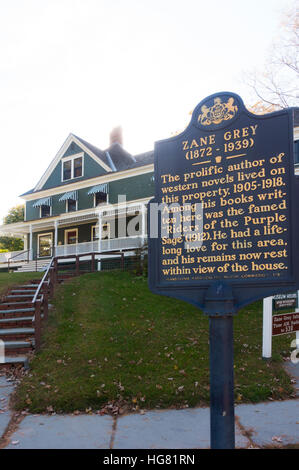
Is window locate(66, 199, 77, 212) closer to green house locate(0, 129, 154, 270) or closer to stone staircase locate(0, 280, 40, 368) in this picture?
green house locate(0, 129, 154, 270)

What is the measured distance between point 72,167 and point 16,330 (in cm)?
2190

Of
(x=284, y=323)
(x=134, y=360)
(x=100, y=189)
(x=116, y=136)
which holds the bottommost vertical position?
(x=134, y=360)

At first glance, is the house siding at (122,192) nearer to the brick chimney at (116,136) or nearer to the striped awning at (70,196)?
the striped awning at (70,196)

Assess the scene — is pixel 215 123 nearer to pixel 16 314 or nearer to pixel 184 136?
pixel 184 136

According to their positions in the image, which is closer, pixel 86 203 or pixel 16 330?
pixel 16 330

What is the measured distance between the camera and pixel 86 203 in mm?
28000

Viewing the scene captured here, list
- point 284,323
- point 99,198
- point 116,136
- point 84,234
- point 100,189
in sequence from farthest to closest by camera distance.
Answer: point 116,136 → point 84,234 → point 99,198 → point 100,189 → point 284,323

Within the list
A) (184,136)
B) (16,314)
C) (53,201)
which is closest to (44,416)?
(184,136)

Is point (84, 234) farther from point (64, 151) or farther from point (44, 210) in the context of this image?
point (64, 151)

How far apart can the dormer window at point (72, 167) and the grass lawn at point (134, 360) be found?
63.0ft

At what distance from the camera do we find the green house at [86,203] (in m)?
24.7

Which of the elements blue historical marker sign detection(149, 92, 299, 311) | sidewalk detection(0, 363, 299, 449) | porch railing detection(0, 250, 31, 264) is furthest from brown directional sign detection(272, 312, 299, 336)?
porch railing detection(0, 250, 31, 264)

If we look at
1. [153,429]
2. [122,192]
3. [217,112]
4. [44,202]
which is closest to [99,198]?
[122,192]

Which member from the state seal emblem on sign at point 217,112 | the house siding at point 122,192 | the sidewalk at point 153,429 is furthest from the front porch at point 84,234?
the state seal emblem on sign at point 217,112
